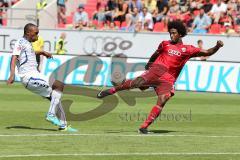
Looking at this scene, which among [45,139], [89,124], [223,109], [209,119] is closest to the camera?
[45,139]

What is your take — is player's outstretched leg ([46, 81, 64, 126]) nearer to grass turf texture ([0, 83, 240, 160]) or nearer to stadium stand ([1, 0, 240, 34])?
grass turf texture ([0, 83, 240, 160])

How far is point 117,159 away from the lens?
10617 mm

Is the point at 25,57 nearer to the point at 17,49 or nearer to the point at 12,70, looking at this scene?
the point at 17,49

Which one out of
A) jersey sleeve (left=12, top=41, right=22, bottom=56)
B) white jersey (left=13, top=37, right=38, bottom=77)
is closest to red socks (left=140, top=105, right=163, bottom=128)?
white jersey (left=13, top=37, right=38, bottom=77)

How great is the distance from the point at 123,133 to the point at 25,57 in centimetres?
237

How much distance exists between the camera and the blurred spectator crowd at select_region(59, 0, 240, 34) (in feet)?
106

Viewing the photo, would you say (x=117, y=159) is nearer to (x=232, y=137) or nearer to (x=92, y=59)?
(x=232, y=137)

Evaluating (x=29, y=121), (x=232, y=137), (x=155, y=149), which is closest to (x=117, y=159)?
(x=155, y=149)

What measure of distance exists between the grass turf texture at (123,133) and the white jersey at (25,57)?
1.17 m

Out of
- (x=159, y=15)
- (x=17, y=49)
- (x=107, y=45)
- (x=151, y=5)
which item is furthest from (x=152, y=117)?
(x=151, y=5)

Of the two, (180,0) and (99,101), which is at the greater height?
(180,0)

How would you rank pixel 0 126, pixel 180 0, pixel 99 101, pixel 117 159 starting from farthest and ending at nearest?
1. pixel 180 0
2. pixel 99 101
3. pixel 0 126
4. pixel 117 159

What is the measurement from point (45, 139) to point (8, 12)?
24.3m

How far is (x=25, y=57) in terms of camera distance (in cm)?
1394
